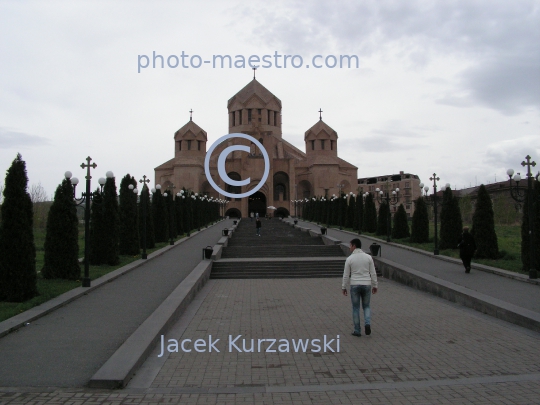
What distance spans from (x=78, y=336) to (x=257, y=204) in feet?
180

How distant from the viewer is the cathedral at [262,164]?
59.1m

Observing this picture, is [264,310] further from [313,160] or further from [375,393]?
[313,160]

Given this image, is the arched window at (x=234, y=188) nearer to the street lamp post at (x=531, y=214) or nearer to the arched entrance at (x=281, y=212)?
the arched entrance at (x=281, y=212)

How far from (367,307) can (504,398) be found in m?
2.45

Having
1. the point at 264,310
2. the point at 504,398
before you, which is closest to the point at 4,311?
the point at 264,310

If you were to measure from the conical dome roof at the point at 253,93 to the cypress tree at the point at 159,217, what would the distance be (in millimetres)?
42628

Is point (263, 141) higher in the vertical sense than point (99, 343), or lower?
higher

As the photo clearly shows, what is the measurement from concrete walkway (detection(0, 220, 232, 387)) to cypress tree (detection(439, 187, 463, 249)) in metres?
10.6

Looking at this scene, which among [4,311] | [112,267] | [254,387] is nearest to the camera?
[254,387]

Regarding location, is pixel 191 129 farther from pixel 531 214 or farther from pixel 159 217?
pixel 531 214

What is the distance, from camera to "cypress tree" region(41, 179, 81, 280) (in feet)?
37.9

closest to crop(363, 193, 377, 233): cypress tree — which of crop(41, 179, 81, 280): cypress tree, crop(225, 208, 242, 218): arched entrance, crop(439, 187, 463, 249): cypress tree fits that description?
crop(439, 187, 463, 249): cypress tree

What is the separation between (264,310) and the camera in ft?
29.1

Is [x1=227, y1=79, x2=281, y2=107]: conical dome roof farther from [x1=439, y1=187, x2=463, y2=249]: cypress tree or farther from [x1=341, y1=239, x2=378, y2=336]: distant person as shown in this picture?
[x1=341, y1=239, x2=378, y2=336]: distant person
